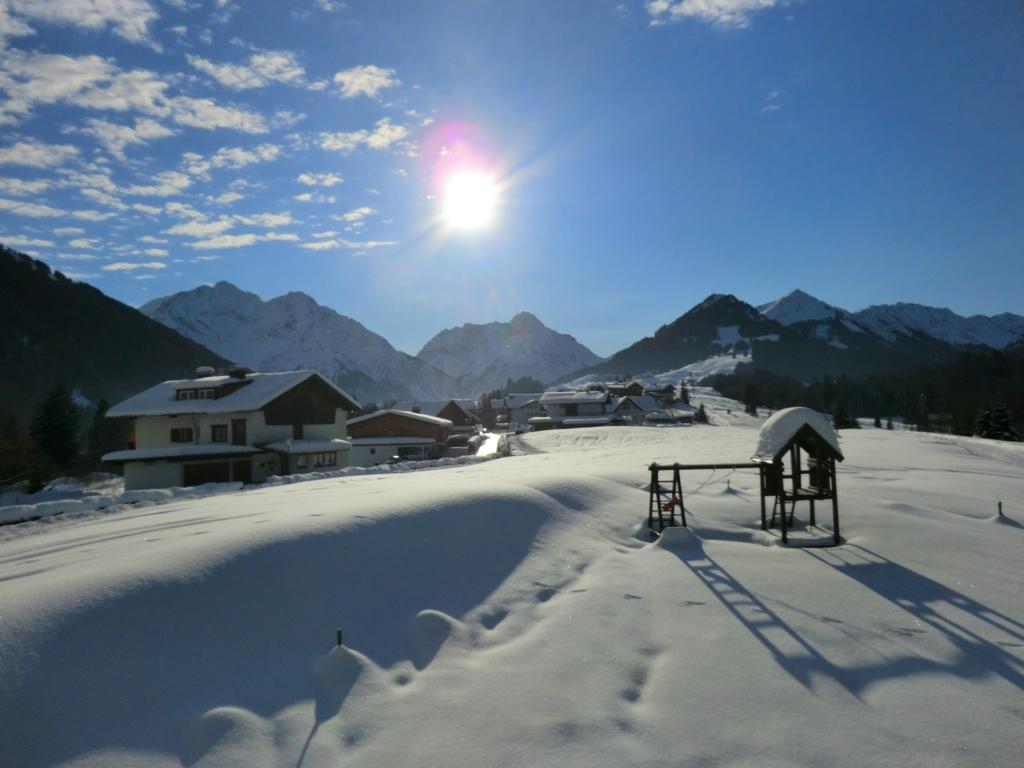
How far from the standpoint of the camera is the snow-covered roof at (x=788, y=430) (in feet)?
43.7

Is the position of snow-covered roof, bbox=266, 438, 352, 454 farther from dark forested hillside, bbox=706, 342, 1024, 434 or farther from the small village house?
dark forested hillside, bbox=706, 342, 1024, 434

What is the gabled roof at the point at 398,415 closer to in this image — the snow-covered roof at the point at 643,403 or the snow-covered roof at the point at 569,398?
the snow-covered roof at the point at 569,398

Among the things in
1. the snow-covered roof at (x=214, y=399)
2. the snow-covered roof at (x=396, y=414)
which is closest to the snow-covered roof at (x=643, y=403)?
the snow-covered roof at (x=396, y=414)

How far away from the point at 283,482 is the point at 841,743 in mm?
25251

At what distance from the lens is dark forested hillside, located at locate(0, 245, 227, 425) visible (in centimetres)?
12212

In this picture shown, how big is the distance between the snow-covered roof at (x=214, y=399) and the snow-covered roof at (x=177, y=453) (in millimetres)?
2586

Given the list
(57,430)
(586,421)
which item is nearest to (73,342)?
(57,430)

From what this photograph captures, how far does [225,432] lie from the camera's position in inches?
A: 1414

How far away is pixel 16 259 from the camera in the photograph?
5723 inches

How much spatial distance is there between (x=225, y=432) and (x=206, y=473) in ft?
10.1

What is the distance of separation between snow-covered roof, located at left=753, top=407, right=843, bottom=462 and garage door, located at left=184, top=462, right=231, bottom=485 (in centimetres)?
3200

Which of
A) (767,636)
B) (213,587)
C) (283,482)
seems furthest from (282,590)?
(283,482)

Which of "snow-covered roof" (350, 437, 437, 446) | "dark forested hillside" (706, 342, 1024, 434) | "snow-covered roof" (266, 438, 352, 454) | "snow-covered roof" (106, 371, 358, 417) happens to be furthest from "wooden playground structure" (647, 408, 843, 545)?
"dark forested hillside" (706, 342, 1024, 434)

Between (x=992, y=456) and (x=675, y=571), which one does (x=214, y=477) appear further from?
(x=992, y=456)
